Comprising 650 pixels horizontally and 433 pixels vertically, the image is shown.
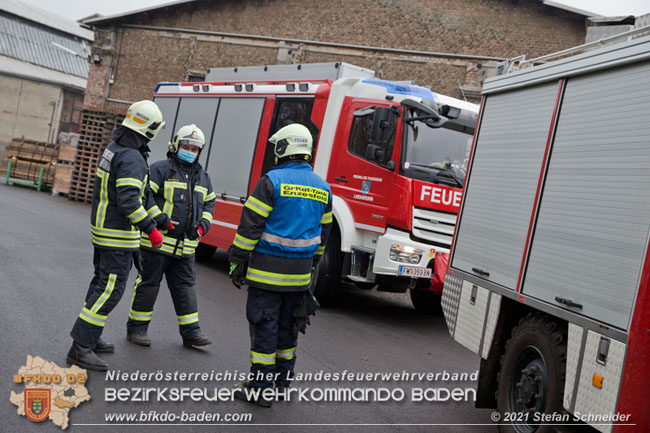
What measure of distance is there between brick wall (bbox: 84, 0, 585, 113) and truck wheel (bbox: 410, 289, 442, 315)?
11.7 metres

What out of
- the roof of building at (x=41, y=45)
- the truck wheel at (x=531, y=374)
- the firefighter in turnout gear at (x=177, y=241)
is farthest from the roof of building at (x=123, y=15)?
the truck wheel at (x=531, y=374)

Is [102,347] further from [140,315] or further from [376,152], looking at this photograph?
[376,152]

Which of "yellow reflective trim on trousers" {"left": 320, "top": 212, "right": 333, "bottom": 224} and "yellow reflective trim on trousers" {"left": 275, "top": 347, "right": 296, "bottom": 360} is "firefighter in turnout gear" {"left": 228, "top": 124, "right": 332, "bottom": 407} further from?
"yellow reflective trim on trousers" {"left": 320, "top": 212, "right": 333, "bottom": 224}

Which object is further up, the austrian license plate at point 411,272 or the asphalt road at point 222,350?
the austrian license plate at point 411,272

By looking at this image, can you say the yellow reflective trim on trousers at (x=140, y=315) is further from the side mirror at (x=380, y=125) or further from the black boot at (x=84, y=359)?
the side mirror at (x=380, y=125)

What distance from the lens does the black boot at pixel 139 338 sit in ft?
20.4

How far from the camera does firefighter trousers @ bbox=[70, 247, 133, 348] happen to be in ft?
17.5

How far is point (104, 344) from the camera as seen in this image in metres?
5.83

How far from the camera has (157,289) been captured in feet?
20.9

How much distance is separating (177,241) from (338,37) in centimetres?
1910

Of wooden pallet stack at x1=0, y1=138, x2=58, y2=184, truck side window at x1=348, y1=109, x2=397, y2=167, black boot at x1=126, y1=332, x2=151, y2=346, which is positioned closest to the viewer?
black boot at x1=126, y1=332, x2=151, y2=346

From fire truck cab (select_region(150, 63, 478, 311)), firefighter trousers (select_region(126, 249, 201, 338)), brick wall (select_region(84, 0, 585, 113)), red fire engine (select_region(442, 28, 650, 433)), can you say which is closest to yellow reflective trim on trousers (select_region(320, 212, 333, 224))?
red fire engine (select_region(442, 28, 650, 433))

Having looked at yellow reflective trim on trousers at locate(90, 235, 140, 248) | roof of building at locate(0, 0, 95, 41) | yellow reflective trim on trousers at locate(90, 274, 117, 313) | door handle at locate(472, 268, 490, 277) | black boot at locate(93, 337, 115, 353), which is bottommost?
black boot at locate(93, 337, 115, 353)

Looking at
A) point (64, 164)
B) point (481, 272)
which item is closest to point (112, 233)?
point (481, 272)
